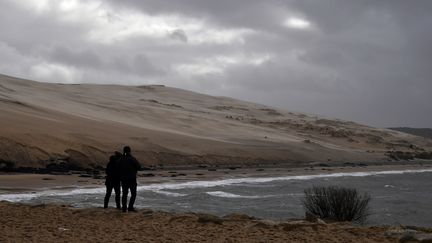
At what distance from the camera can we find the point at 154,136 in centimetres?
5791

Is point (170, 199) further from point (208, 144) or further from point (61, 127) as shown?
point (208, 144)

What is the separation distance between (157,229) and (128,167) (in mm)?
2488

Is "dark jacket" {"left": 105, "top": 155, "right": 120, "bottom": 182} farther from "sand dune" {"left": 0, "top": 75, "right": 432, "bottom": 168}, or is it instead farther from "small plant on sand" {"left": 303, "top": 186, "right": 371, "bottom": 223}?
"sand dune" {"left": 0, "top": 75, "right": 432, "bottom": 168}

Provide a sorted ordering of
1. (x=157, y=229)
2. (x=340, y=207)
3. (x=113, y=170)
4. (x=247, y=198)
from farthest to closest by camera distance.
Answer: (x=247, y=198) < (x=340, y=207) < (x=113, y=170) < (x=157, y=229)

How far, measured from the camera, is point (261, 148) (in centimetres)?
6638

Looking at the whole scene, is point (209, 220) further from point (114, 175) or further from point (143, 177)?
point (143, 177)

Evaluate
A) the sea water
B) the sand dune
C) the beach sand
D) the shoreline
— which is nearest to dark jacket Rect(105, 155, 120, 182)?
the beach sand

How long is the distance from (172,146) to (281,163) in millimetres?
12930

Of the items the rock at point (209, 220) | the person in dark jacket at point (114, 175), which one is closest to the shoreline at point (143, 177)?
the person in dark jacket at point (114, 175)

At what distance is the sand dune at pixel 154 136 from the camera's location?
4437cm

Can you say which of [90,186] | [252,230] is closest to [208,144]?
[90,186]

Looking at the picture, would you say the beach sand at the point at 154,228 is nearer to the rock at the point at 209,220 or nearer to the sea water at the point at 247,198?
the rock at the point at 209,220

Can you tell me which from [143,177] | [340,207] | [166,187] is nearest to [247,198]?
[166,187]

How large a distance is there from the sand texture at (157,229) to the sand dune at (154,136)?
24.7 metres
